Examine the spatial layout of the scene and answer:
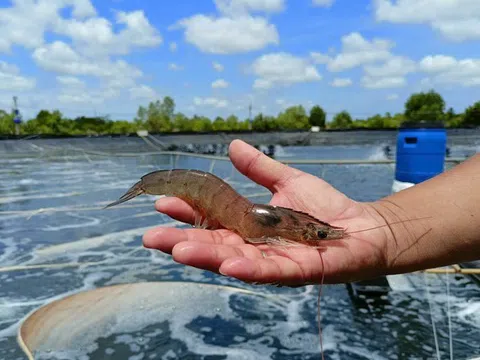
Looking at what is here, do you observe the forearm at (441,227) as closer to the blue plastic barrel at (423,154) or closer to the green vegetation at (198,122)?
the blue plastic barrel at (423,154)

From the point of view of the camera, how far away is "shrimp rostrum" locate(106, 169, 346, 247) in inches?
91.9

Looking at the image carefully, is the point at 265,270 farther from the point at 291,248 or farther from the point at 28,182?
the point at 28,182

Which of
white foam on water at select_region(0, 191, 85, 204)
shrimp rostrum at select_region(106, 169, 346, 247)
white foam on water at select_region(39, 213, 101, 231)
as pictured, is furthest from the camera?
white foam on water at select_region(0, 191, 85, 204)

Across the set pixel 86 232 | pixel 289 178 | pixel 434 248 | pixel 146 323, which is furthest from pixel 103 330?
pixel 86 232

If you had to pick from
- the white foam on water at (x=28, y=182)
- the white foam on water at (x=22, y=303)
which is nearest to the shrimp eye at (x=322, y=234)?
the white foam on water at (x=22, y=303)

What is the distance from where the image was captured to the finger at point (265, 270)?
1.68 meters

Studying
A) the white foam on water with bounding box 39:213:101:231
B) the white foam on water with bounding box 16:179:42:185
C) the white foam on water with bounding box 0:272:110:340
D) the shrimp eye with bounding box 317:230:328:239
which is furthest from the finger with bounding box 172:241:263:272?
the white foam on water with bounding box 16:179:42:185

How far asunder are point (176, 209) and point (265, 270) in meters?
1.21

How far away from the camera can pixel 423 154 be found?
5.96 meters

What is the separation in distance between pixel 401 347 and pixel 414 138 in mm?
3254

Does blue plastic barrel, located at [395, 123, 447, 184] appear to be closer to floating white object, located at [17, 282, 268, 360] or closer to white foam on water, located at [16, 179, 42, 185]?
floating white object, located at [17, 282, 268, 360]

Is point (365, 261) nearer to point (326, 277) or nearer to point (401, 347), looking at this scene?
point (326, 277)

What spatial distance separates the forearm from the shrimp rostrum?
0.99 ft

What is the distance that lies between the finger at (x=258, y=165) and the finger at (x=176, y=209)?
517mm
